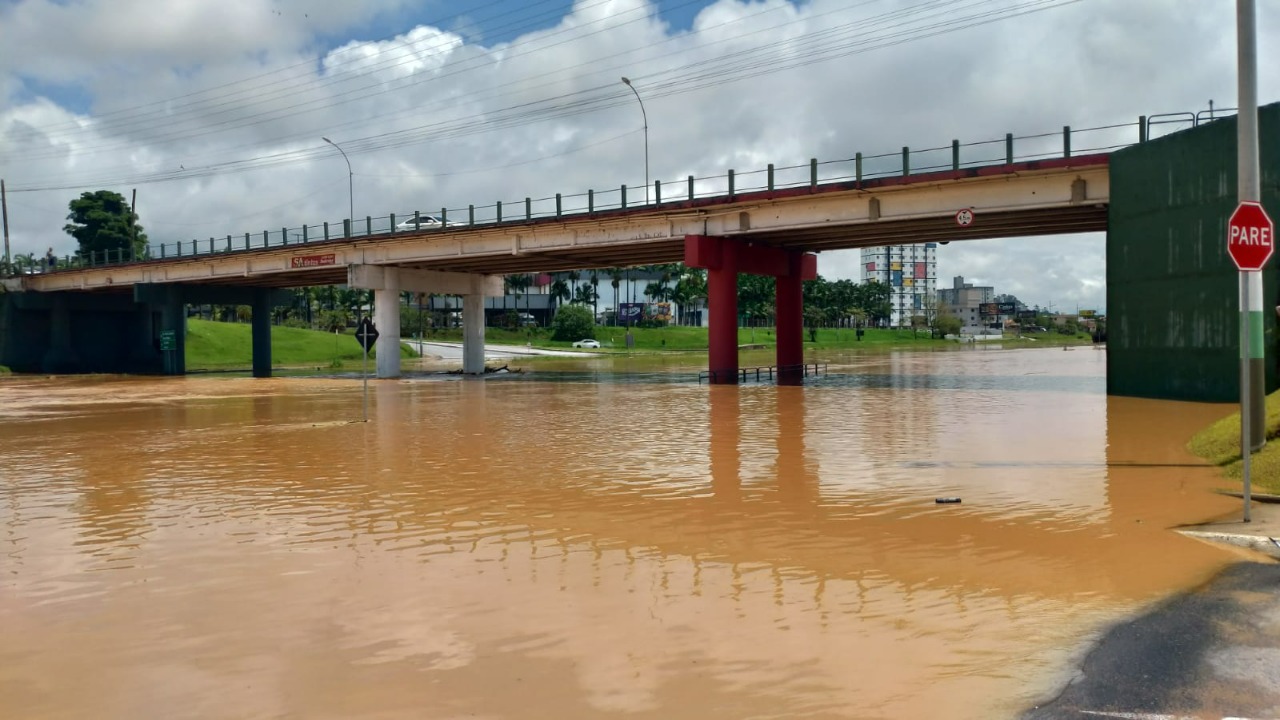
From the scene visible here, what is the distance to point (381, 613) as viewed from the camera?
8.12 m

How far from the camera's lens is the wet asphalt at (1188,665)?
5648 mm

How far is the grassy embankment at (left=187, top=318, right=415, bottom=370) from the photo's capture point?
88938 mm

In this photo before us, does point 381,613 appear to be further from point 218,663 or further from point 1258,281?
point 1258,281

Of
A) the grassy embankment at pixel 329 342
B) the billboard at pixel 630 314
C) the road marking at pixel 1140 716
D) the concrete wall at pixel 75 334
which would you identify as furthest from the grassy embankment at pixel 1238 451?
A: the billboard at pixel 630 314

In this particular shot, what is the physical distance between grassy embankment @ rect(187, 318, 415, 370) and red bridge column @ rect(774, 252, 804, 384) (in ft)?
149

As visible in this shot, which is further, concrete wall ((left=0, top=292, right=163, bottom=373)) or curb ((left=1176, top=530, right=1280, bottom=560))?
concrete wall ((left=0, top=292, right=163, bottom=373))

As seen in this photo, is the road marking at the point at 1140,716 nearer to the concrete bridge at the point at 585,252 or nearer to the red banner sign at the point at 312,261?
the concrete bridge at the point at 585,252

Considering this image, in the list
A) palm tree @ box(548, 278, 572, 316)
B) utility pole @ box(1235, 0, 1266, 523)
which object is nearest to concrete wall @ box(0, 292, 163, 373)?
palm tree @ box(548, 278, 572, 316)

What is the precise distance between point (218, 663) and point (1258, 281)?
15.1 metres

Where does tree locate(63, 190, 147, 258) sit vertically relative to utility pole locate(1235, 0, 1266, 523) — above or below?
above

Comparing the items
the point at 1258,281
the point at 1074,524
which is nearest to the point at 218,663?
the point at 1074,524

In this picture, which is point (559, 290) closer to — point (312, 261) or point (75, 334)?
point (75, 334)

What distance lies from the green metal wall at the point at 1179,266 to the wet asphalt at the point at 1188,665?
19.2 metres

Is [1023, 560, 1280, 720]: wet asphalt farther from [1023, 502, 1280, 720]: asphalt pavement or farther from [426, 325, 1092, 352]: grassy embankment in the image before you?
[426, 325, 1092, 352]: grassy embankment
